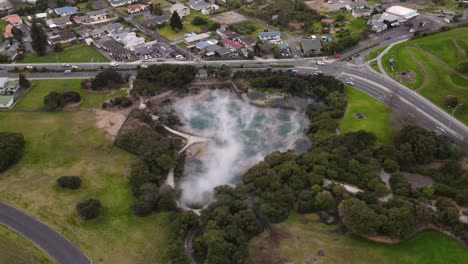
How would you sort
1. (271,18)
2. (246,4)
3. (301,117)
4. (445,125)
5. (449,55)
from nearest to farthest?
(445,125) < (301,117) < (449,55) < (271,18) < (246,4)

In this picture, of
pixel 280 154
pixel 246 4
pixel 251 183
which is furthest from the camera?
pixel 246 4

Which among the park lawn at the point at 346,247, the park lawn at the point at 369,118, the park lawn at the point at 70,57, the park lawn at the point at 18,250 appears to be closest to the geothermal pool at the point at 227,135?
the park lawn at the point at 369,118

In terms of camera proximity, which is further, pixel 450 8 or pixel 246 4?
pixel 246 4

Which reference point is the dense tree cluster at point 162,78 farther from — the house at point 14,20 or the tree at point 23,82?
the house at point 14,20

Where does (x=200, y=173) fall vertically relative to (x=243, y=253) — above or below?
below

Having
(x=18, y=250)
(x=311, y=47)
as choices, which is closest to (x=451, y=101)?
(x=311, y=47)

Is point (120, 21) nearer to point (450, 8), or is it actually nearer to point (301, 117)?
point (301, 117)

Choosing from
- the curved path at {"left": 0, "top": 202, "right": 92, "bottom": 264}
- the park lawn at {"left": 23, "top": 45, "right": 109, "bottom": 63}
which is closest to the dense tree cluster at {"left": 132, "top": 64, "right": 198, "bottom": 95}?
the park lawn at {"left": 23, "top": 45, "right": 109, "bottom": 63}

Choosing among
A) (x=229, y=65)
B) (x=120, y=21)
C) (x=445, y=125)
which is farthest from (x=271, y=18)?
(x=445, y=125)
